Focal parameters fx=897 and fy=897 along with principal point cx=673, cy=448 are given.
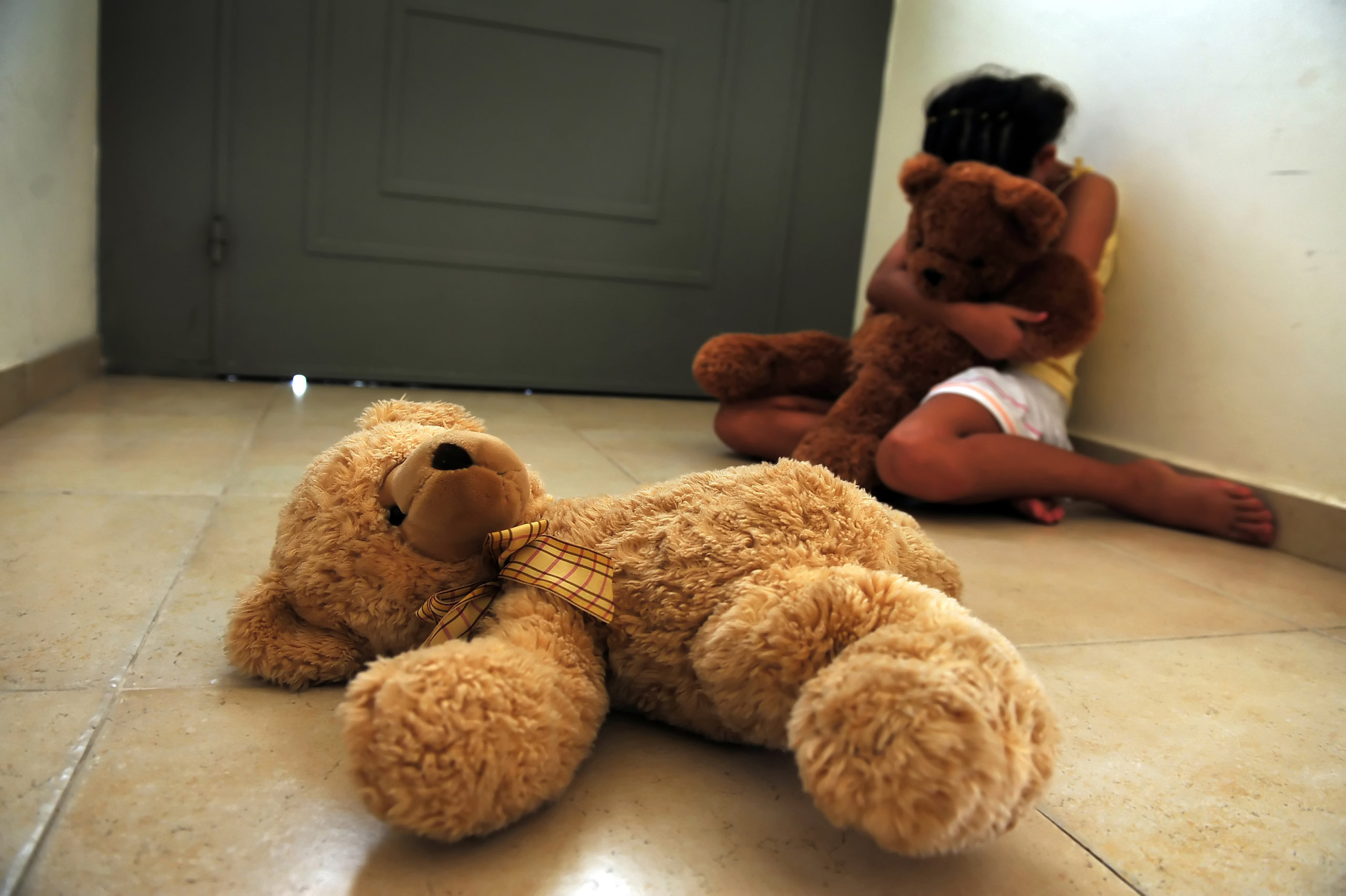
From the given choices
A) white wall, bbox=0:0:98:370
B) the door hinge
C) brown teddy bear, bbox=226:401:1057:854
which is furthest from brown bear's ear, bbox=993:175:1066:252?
the door hinge

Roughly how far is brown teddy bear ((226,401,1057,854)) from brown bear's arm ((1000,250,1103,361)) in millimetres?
814

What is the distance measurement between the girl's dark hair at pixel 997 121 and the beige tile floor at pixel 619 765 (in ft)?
2.58

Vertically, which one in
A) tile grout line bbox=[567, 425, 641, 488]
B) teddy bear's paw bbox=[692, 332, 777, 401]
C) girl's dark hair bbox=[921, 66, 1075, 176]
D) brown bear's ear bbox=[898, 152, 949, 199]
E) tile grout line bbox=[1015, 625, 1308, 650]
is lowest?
tile grout line bbox=[567, 425, 641, 488]

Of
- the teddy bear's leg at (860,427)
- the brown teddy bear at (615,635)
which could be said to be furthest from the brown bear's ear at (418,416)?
the teddy bear's leg at (860,427)

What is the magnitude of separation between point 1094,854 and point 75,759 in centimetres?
60

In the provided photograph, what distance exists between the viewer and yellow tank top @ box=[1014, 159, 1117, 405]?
1613 millimetres

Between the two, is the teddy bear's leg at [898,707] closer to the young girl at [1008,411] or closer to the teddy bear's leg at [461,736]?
the teddy bear's leg at [461,736]

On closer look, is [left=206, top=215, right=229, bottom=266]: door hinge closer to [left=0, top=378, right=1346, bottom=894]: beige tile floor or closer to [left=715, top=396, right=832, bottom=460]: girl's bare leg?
[left=0, top=378, right=1346, bottom=894]: beige tile floor

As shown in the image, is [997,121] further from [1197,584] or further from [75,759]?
[75,759]

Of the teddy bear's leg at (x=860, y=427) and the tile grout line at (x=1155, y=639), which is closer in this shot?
the tile grout line at (x=1155, y=639)

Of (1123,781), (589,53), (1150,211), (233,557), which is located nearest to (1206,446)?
(1150,211)

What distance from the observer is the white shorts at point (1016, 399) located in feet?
4.68

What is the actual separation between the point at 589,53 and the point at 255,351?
1.20 meters

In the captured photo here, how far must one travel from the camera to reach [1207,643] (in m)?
0.91
